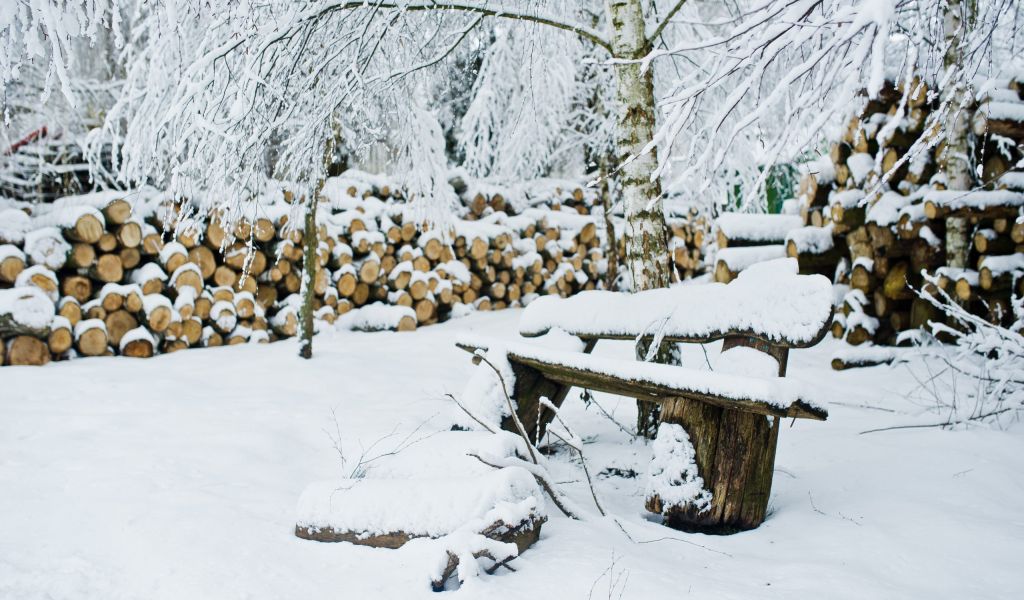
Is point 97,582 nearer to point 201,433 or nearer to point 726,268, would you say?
point 201,433

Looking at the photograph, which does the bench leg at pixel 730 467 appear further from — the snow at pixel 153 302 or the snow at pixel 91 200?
the snow at pixel 91 200

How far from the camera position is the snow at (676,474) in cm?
236

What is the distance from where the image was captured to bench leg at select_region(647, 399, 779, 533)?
2342mm

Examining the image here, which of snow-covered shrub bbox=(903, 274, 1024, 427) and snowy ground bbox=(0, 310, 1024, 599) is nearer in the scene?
snowy ground bbox=(0, 310, 1024, 599)

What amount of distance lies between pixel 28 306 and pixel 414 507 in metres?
4.12

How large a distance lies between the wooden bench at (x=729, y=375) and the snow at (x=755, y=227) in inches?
149

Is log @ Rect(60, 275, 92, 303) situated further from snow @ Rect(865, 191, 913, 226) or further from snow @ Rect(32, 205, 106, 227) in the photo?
snow @ Rect(865, 191, 913, 226)

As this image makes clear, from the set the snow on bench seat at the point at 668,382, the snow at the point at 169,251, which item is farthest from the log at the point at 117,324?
the snow on bench seat at the point at 668,382

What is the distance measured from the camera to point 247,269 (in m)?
4.96

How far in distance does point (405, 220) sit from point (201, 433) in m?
4.35

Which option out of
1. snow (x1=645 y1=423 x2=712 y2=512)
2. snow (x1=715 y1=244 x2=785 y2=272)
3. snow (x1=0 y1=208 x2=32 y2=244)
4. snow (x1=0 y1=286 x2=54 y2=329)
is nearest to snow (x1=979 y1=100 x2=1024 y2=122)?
snow (x1=645 y1=423 x2=712 y2=512)

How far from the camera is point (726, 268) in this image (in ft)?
20.2

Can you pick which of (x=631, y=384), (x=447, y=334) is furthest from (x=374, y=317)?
(x=631, y=384)

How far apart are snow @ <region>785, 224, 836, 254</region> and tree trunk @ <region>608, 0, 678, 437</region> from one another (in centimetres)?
270
